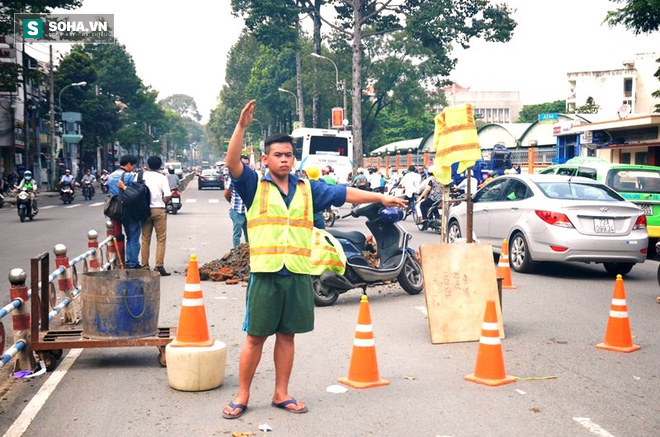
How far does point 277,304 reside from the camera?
16.7 ft

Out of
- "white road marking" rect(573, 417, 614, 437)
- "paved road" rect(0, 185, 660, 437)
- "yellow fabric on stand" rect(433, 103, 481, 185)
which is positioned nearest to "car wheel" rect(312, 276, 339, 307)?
"paved road" rect(0, 185, 660, 437)

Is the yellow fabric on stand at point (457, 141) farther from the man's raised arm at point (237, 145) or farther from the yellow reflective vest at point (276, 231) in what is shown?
the man's raised arm at point (237, 145)

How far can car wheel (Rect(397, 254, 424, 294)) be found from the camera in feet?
34.6

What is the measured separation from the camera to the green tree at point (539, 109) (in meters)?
102

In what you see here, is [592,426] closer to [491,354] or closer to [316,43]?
[491,354]

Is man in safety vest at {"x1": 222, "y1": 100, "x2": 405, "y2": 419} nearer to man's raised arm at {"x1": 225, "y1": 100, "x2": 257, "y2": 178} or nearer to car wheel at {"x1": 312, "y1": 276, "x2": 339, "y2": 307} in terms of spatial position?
man's raised arm at {"x1": 225, "y1": 100, "x2": 257, "y2": 178}

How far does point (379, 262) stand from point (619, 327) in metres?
3.87

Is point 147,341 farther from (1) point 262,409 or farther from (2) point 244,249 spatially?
(2) point 244,249

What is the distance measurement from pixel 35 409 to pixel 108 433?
33.0 inches

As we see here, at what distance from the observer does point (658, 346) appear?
7520 mm

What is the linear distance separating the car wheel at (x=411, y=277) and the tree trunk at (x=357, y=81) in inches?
1173

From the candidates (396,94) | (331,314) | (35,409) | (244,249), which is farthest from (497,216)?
(396,94)

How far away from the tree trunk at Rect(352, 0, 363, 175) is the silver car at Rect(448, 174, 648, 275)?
2741 cm

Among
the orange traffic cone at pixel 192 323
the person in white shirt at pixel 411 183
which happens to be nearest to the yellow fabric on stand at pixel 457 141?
the orange traffic cone at pixel 192 323
